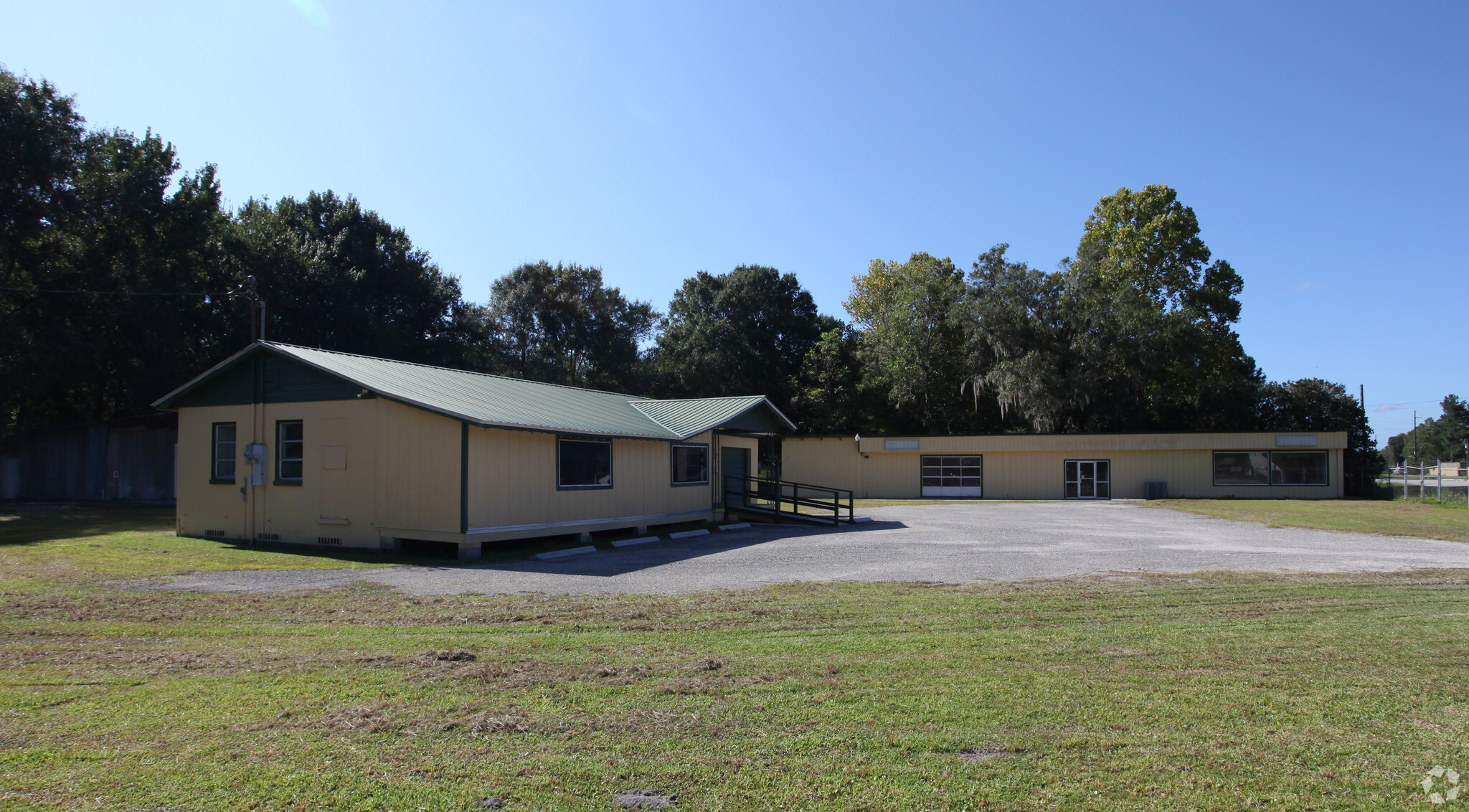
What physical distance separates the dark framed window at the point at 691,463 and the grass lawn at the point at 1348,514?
13.4 metres

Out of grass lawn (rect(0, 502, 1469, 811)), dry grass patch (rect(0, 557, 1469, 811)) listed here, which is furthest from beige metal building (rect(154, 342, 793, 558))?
dry grass patch (rect(0, 557, 1469, 811))

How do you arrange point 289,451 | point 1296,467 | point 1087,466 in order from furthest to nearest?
1. point 1087,466
2. point 1296,467
3. point 289,451

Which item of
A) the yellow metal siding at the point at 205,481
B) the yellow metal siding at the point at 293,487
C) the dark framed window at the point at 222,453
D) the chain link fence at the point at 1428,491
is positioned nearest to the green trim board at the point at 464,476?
the yellow metal siding at the point at 293,487

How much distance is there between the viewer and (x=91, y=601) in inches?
325

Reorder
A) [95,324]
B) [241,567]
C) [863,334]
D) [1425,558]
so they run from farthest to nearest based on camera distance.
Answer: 1. [863,334]
2. [95,324]
3. [1425,558]
4. [241,567]

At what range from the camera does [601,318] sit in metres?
47.1

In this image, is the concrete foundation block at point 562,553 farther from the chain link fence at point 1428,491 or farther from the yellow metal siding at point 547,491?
the chain link fence at point 1428,491

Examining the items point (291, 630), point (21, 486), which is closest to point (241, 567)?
point (291, 630)

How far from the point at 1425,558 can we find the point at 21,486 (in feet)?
118

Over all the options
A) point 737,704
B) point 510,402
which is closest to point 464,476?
point 510,402

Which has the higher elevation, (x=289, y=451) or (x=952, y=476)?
(x=289, y=451)

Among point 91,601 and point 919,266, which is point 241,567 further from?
point 919,266
